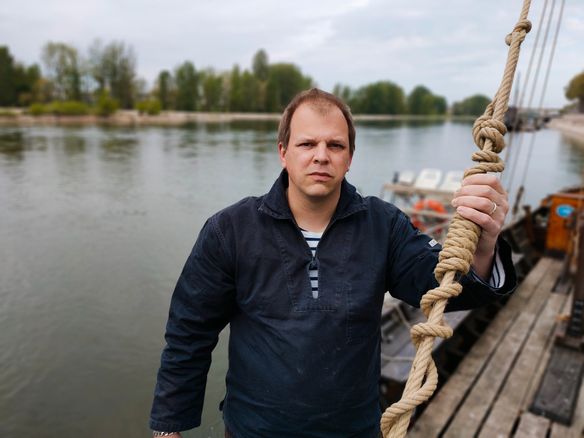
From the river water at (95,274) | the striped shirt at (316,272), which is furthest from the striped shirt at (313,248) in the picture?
the river water at (95,274)

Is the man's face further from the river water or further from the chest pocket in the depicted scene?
the river water

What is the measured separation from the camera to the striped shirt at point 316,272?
1493 millimetres

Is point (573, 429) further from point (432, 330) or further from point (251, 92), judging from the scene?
point (251, 92)

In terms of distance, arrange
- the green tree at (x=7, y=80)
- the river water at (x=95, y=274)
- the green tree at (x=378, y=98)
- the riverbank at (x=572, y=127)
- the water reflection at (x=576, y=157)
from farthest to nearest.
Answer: the green tree at (x=378, y=98), the green tree at (x=7, y=80), the riverbank at (x=572, y=127), the water reflection at (x=576, y=157), the river water at (x=95, y=274)

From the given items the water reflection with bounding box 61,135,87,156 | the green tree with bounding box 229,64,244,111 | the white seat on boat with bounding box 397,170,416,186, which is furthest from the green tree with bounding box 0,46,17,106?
the white seat on boat with bounding box 397,170,416,186

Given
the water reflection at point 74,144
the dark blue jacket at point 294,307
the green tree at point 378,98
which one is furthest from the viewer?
the green tree at point 378,98

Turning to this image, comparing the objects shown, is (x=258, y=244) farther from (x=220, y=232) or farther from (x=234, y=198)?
(x=234, y=198)

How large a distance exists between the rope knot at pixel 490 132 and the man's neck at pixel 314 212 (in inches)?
19.5

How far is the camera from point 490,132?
1.39 m

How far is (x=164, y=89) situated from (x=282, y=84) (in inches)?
969

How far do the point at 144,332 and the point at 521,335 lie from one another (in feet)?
21.0

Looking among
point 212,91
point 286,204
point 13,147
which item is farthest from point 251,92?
point 286,204

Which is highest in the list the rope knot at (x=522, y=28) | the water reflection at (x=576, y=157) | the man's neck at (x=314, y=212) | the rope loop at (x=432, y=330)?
the rope knot at (x=522, y=28)

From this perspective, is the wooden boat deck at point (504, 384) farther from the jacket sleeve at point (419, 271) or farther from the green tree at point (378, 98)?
the green tree at point (378, 98)
